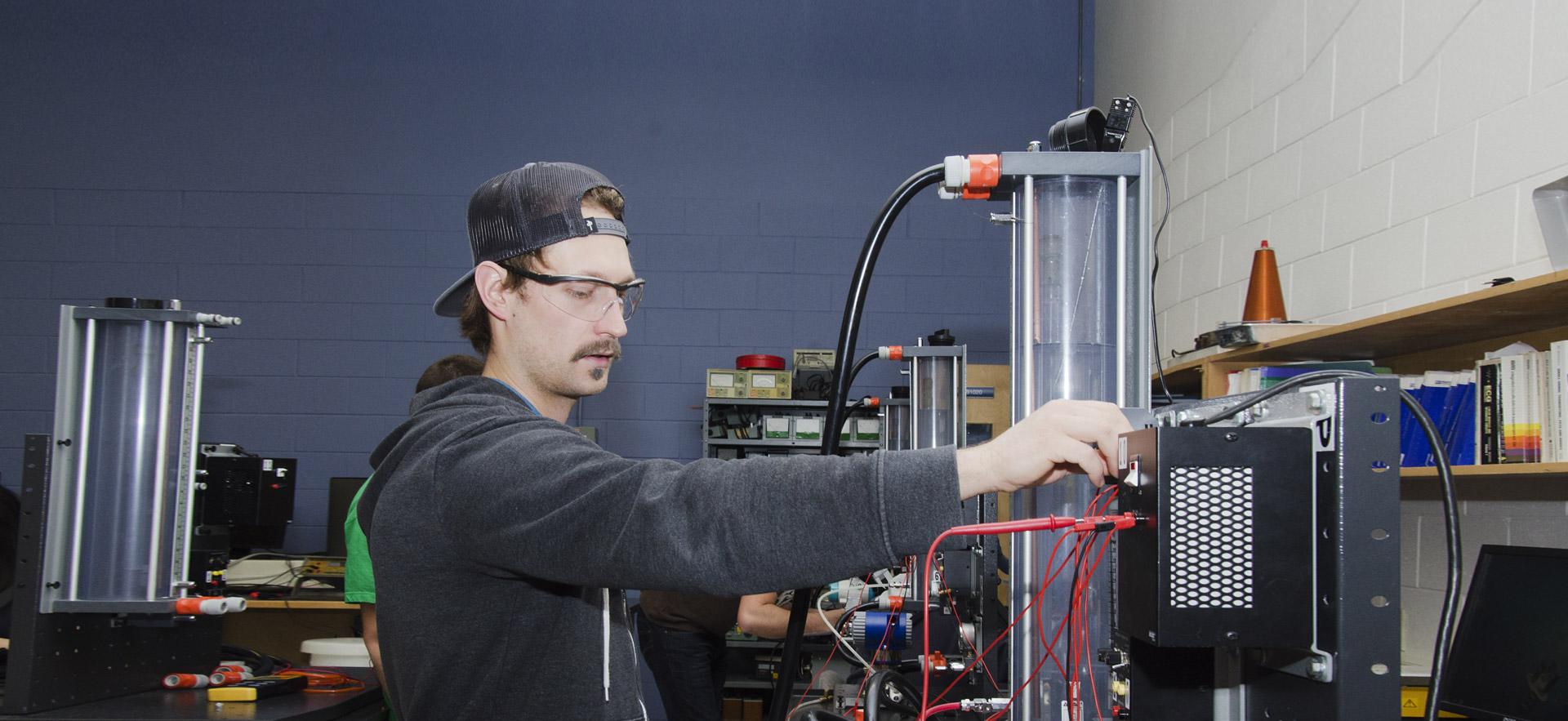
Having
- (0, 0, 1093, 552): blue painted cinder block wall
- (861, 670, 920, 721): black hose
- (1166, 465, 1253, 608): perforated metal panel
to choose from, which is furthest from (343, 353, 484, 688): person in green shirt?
(0, 0, 1093, 552): blue painted cinder block wall

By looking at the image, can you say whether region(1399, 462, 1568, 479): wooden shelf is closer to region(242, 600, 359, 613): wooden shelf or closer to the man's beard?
the man's beard

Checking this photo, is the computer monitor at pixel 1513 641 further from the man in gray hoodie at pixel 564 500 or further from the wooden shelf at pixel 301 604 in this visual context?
the wooden shelf at pixel 301 604

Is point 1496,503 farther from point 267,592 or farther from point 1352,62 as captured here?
point 267,592

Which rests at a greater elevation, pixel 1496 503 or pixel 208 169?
pixel 208 169

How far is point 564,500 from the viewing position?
35.1 inches

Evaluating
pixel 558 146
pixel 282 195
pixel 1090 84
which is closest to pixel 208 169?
pixel 282 195

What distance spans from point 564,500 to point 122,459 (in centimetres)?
187

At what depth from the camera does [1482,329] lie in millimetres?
2266

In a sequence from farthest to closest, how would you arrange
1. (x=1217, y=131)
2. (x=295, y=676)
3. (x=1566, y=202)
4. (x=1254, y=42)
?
1. (x=1217, y=131)
2. (x=1254, y=42)
3. (x=295, y=676)
4. (x=1566, y=202)

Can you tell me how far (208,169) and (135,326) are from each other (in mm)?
3269

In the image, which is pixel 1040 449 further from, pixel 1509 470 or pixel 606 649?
pixel 1509 470

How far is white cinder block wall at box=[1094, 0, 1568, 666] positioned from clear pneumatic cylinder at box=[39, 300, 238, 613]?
2756 millimetres

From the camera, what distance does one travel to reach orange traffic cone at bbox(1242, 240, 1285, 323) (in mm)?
2998

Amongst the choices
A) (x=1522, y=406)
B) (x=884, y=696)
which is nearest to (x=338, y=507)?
(x=884, y=696)
